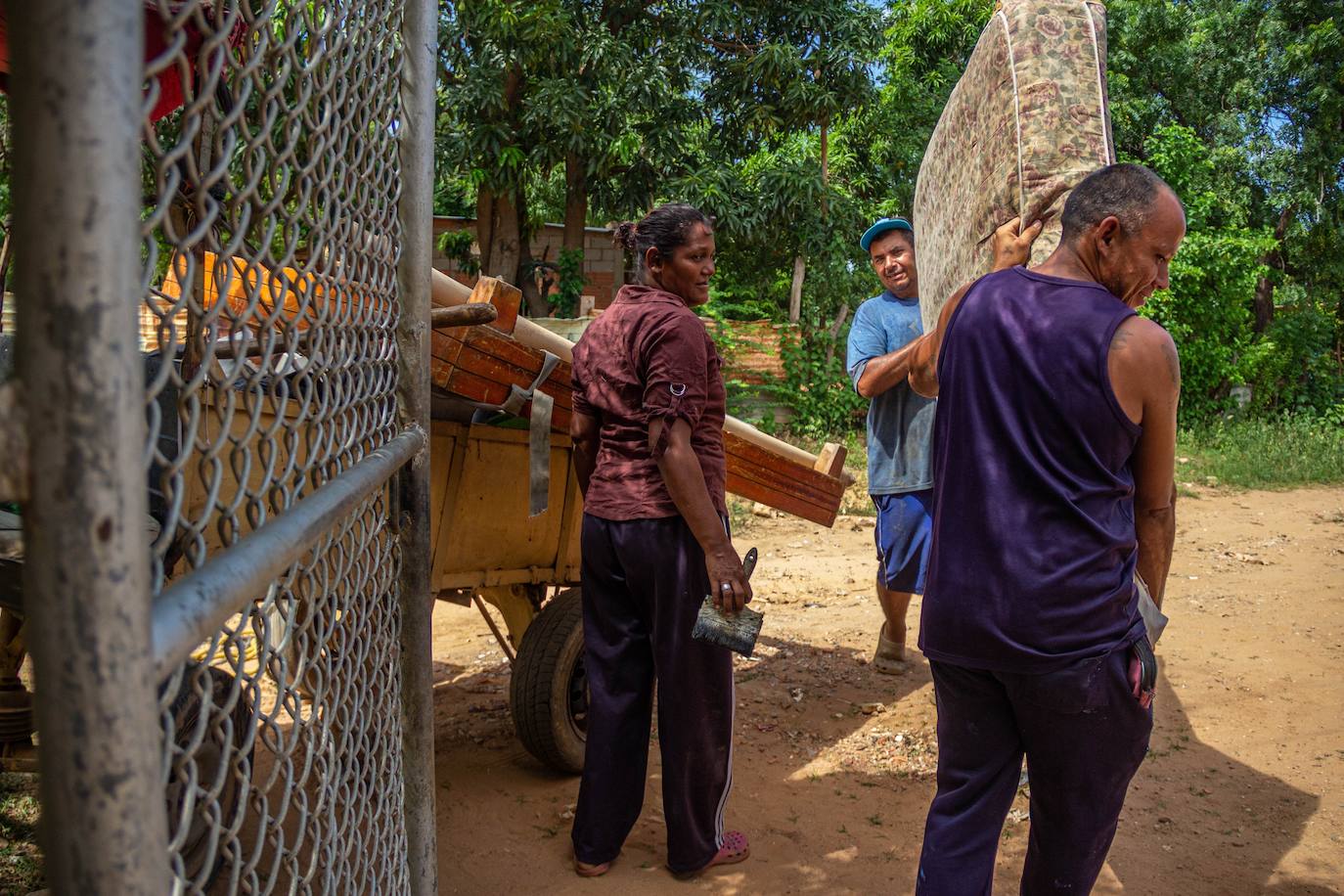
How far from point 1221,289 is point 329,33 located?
48.9 ft

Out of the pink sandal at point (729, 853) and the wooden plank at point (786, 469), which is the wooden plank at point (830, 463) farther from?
the pink sandal at point (729, 853)

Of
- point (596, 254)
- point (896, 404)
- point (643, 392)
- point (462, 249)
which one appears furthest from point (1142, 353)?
point (596, 254)

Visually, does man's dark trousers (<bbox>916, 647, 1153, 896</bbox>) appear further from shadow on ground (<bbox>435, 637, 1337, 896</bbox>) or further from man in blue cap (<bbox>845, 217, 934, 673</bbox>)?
man in blue cap (<bbox>845, 217, 934, 673</bbox>)

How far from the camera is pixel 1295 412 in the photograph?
48.9ft

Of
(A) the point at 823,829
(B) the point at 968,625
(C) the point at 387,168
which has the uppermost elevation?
(C) the point at 387,168

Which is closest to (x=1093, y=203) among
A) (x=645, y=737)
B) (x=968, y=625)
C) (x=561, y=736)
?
(x=968, y=625)

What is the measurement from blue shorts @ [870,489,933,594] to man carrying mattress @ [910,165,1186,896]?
213 centimetres

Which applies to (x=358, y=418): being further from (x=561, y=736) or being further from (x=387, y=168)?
(x=561, y=736)

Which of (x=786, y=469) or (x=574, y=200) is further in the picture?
(x=574, y=200)

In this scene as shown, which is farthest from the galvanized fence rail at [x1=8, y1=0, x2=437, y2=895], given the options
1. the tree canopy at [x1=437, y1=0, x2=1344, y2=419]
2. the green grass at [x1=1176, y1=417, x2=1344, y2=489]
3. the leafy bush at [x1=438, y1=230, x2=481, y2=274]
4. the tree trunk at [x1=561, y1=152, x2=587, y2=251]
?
the leafy bush at [x1=438, y1=230, x2=481, y2=274]

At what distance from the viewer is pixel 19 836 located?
137 inches

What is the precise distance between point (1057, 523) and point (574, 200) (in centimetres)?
1142

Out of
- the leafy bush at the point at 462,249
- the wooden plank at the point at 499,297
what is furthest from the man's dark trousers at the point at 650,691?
the leafy bush at the point at 462,249

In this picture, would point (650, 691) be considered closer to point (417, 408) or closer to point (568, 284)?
point (417, 408)
